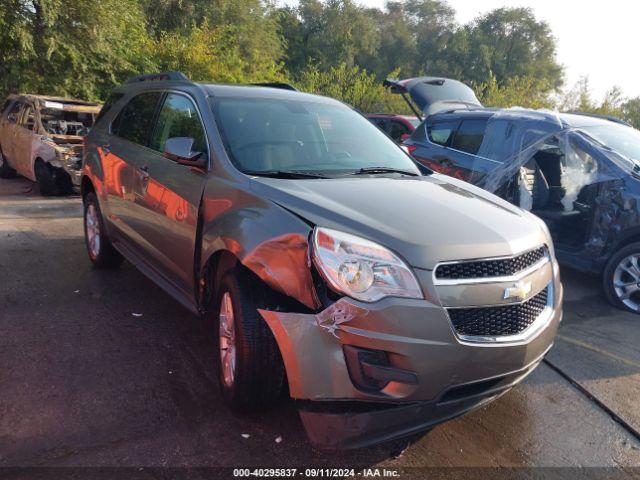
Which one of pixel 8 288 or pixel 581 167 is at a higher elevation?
pixel 581 167

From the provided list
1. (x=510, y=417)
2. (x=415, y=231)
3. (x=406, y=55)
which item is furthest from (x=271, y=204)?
(x=406, y=55)

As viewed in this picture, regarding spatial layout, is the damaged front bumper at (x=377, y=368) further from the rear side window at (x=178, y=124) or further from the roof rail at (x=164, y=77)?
the roof rail at (x=164, y=77)

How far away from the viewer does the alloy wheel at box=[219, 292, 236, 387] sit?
290 centimetres

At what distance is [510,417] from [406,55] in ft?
146

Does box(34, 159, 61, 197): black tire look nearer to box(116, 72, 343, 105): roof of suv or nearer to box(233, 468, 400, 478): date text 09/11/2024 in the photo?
box(116, 72, 343, 105): roof of suv

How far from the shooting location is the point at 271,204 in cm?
275

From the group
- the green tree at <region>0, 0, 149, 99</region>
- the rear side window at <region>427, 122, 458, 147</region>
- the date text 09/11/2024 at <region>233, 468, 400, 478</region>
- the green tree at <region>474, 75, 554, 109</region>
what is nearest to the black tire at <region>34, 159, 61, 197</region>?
the green tree at <region>0, 0, 149, 99</region>

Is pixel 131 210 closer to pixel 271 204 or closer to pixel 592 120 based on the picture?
pixel 271 204

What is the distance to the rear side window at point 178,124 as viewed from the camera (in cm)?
354

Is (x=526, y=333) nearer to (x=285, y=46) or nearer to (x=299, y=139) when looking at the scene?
(x=299, y=139)

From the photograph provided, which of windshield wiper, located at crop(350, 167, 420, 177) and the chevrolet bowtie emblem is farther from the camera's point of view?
windshield wiper, located at crop(350, 167, 420, 177)

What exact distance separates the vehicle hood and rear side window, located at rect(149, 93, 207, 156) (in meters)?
0.78

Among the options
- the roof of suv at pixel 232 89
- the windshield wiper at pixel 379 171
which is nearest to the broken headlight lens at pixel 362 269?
the windshield wiper at pixel 379 171

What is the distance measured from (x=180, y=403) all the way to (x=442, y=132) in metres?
5.57
